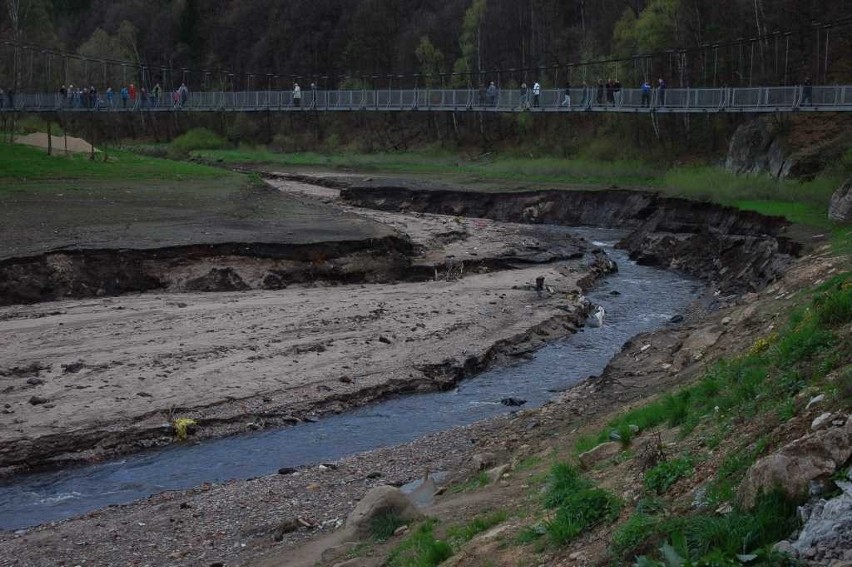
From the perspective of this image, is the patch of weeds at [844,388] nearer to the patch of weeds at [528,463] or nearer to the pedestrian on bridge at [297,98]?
the patch of weeds at [528,463]

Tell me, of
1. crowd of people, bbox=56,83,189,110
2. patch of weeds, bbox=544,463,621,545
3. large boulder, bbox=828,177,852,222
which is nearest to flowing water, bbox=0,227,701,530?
patch of weeds, bbox=544,463,621,545

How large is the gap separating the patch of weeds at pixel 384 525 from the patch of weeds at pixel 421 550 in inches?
21.2

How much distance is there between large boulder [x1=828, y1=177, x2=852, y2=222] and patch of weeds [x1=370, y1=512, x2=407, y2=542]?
81.9 feet

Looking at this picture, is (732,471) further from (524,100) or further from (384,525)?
(524,100)

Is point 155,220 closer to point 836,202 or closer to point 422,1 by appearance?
point 836,202

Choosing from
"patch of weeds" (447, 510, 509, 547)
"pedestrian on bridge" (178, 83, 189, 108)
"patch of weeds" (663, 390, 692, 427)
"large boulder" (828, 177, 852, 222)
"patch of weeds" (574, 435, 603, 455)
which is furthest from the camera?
"pedestrian on bridge" (178, 83, 189, 108)

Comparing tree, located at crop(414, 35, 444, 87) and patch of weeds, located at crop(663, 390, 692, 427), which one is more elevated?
tree, located at crop(414, 35, 444, 87)

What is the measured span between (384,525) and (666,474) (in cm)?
364

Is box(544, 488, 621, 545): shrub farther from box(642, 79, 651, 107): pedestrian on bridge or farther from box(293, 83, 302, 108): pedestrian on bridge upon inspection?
box(293, 83, 302, 108): pedestrian on bridge

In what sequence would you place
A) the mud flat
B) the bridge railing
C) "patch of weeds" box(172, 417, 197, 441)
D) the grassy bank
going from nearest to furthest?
"patch of weeds" box(172, 417, 197, 441)
the mud flat
the grassy bank
the bridge railing

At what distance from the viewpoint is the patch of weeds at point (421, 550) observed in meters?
9.63

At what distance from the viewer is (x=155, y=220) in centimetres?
3453

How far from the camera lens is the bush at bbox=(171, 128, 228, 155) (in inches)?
3435

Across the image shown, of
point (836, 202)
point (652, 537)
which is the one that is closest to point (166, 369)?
point (652, 537)
